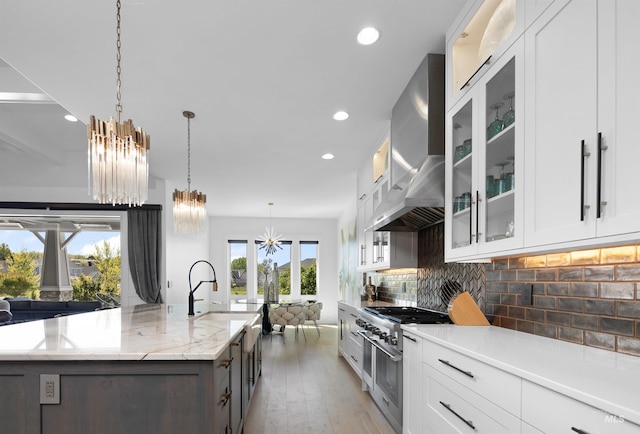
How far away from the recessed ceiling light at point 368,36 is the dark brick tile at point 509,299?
179 centimetres

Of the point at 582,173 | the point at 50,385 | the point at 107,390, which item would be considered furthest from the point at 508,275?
the point at 50,385

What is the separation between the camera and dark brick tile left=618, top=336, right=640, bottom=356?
1523mm

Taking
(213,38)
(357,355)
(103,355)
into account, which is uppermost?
(213,38)

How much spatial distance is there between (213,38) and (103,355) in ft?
6.16

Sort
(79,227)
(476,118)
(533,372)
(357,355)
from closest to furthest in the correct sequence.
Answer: (533,372) → (476,118) → (357,355) → (79,227)

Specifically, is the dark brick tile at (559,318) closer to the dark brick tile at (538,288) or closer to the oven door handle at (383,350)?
the dark brick tile at (538,288)

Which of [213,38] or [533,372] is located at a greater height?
[213,38]

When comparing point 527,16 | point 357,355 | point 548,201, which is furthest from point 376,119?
point 357,355

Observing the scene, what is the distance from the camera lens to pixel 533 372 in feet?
4.41

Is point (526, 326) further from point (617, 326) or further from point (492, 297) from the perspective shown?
point (617, 326)

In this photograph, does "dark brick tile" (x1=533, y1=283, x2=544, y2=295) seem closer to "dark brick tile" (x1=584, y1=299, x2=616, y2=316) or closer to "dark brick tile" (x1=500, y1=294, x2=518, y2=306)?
"dark brick tile" (x1=500, y1=294, x2=518, y2=306)

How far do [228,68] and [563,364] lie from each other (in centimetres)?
261

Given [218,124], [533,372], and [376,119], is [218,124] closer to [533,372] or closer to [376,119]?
[376,119]

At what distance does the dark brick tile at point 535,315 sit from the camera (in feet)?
6.98
